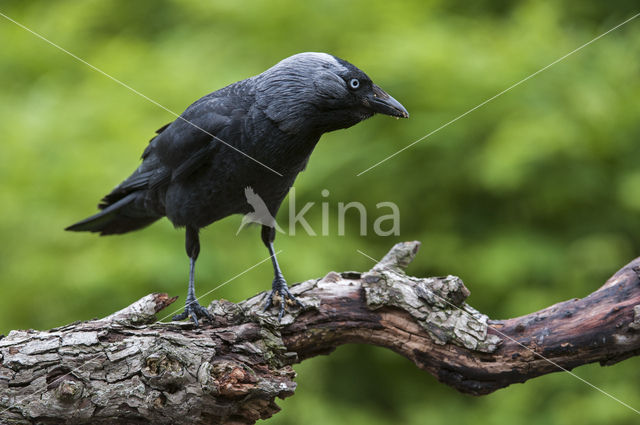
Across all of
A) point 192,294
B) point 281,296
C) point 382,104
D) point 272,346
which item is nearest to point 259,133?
point 382,104

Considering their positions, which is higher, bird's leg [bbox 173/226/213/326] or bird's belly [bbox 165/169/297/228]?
bird's belly [bbox 165/169/297/228]

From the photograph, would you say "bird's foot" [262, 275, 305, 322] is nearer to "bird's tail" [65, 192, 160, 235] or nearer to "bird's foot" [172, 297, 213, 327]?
"bird's foot" [172, 297, 213, 327]

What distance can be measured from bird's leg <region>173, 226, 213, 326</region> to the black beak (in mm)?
1364

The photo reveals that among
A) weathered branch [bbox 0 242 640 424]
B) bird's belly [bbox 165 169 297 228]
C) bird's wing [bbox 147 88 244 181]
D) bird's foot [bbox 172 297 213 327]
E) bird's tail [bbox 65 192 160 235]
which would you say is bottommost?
weathered branch [bbox 0 242 640 424]

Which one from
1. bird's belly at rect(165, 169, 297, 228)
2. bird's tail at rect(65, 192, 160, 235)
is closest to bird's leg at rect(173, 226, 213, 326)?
bird's belly at rect(165, 169, 297, 228)

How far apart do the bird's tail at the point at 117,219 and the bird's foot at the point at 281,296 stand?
135 cm

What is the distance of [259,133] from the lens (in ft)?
12.2

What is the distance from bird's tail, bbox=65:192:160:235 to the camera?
457 cm

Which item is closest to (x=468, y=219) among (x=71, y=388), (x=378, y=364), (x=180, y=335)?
(x=378, y=364)

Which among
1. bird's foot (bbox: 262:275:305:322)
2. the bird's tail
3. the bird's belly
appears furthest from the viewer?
the bird's tail

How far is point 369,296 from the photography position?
10.9ft

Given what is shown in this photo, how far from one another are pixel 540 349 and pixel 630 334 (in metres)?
0.39

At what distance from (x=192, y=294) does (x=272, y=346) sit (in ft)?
2.95

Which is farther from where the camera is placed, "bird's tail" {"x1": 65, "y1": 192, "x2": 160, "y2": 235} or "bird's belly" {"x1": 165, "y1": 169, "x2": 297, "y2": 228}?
"bird's tail" {"x1": 65, "y1": 192, "x2": 160, "y2": 235}
